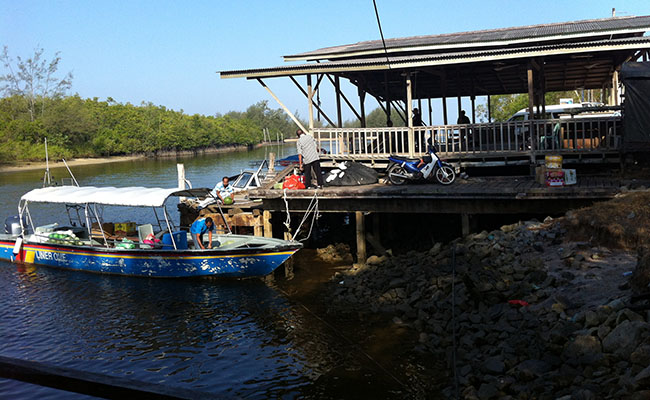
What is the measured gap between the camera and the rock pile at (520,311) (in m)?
7.27

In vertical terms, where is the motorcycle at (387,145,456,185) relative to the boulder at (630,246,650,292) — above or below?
above

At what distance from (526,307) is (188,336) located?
21.6 feet

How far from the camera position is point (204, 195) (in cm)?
1780

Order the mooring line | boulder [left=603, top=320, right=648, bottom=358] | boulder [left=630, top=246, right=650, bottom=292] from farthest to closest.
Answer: the mooring line < boulder [left=630, top=246, right=650, bottom=292] < boulder [left=603, top=320, right=648, bottom=358]

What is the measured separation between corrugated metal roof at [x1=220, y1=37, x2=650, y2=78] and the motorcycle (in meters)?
2.83

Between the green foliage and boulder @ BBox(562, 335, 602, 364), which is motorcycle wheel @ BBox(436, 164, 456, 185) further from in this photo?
the green foliage

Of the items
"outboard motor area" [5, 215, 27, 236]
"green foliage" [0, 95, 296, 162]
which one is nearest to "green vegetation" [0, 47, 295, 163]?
"green foliage" [0, 95, 296, 162]

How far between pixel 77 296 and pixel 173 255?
264 centimetres

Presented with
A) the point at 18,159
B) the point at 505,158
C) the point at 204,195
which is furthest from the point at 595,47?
the point at 18,159

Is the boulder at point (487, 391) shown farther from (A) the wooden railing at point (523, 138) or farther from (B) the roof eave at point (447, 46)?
(B) the roof eave at point (447, 46)

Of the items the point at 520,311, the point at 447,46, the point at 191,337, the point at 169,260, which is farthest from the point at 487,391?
the point at 447,46

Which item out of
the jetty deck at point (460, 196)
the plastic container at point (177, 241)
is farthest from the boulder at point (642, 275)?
the plastic container at point (177, 241)

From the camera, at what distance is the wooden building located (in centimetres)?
1630

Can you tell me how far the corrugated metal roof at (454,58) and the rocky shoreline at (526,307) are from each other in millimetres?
5395
